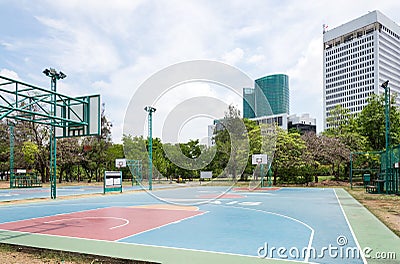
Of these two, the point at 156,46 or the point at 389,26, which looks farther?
the point at 389,26

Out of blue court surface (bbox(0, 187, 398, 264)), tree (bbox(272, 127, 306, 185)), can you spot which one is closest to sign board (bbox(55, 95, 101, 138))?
Answer: blue court surface (bbox(0, 187, 398, 264))

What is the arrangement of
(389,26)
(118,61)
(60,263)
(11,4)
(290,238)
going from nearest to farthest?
(60,263) → (290,238) → (11,4) → (118,61) → (389,26)

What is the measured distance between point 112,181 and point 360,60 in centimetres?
10908

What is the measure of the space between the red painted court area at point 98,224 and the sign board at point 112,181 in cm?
1011

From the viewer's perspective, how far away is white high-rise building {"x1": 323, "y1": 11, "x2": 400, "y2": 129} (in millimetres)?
109188


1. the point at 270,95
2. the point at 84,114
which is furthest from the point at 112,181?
the point at 270,95

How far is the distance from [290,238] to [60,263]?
178 inches

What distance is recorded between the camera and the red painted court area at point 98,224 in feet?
27.7

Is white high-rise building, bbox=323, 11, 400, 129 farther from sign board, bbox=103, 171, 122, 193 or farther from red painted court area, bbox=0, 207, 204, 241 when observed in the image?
red painted court area, bbox=0, 207, 204, 241

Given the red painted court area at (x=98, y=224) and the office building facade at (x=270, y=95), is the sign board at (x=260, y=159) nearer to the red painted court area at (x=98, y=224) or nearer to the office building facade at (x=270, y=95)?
the office building facade at (x=270, y=95)

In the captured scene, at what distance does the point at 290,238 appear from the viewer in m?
7.71

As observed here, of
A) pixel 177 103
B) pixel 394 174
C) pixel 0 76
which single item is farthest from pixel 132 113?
pixel 394 174

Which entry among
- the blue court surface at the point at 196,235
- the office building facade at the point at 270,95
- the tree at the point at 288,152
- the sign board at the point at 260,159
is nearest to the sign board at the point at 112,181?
the office building facade at the point at 270,95

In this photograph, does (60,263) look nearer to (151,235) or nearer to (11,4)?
(151,235)
